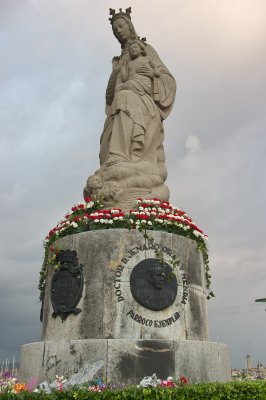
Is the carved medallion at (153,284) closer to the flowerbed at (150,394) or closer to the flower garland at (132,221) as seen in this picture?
the flower garland at (132,221)

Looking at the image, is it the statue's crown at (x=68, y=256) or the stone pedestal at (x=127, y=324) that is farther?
the statue's crown at (x=68, y=256)

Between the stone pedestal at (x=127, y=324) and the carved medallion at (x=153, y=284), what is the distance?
0.7 inches

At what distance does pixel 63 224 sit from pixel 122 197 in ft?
4.96

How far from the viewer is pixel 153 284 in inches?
307

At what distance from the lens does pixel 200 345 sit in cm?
768

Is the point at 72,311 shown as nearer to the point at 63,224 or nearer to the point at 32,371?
the point at 32,371

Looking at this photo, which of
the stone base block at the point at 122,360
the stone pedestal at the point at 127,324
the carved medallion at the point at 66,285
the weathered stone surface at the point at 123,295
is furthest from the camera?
the carved medallion at the point at 66,285

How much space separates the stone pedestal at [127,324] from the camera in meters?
7.06

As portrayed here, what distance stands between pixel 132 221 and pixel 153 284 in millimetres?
1308

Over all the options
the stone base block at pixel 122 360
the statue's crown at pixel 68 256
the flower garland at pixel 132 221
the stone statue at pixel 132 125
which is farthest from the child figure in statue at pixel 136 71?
the stone base block at pixel 122 360

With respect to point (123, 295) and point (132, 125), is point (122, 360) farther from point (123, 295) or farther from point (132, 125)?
point (132, 125)

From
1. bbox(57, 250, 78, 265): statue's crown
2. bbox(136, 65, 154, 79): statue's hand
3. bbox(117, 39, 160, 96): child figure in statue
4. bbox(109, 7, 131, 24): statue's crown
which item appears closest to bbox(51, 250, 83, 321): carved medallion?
bbox(57, 250, 78, 265): statue's crown

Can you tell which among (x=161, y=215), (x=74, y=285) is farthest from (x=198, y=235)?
(x=74, y=285)

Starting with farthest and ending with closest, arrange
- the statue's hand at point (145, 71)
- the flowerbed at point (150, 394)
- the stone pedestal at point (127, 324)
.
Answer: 1. the statue's hand at point (145, 71)
2. the stone pedestal at point (127, 324)
3. the flowerbed at point (150, 394)
